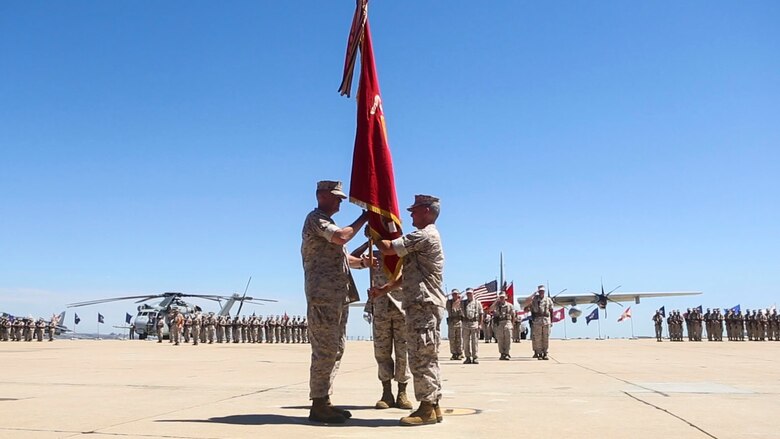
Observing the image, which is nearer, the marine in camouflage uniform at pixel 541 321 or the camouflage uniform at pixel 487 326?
the marine in camouflage uniform at pixel 541 321

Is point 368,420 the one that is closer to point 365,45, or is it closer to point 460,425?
point 460,425

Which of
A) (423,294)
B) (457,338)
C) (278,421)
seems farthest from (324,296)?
(457,338)

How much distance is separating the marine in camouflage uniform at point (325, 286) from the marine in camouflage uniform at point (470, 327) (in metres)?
8.72

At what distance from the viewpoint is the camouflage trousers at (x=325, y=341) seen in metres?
5.12

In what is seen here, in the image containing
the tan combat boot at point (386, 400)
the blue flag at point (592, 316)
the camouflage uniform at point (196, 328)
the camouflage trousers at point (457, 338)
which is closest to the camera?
the tan combat boot at point (386, 400)

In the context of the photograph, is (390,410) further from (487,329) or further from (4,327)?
(4,327)

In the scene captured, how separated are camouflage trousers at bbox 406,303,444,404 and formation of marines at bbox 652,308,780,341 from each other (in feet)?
103

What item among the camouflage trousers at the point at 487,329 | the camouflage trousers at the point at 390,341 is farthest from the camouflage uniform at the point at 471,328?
the camouflage trousers at the point at 487,329

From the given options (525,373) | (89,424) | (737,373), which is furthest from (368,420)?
(737,373)

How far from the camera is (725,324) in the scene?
3250cm

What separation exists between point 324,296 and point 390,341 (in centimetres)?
142

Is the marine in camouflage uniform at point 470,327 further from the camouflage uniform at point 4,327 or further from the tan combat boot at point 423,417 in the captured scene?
the camouflage uniform at point 4,327

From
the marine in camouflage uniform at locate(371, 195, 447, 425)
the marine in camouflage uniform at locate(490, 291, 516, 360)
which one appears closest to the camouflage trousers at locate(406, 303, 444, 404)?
the marine in camouflage uniform at locate(371, 195, 447, 425)

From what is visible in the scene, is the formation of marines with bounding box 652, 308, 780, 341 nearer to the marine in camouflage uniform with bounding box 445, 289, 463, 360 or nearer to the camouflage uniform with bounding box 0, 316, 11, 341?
the marine in camouflage uniform with bounding box 445, 289, 463, 360
